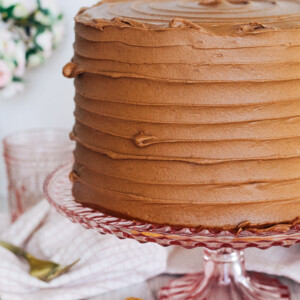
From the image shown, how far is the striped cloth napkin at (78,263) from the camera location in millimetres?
1355

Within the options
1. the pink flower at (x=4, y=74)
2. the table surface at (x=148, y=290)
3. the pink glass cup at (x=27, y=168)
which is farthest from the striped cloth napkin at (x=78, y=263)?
the pink flower at (x=4, y=74)

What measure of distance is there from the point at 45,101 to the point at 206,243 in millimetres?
1157

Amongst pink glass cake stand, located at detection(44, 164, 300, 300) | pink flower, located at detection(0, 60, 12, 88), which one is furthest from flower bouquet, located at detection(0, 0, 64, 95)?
pink glass cake stand, located at detection(44, 164, 300, 300)

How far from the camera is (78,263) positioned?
4.66 ft

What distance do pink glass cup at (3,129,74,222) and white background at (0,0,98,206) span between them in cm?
18

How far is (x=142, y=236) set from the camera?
1.04 metres

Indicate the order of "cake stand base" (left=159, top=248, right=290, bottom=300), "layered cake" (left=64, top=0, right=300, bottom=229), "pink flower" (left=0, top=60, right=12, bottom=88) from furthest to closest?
"pink flower" (left=0, top=60, right=12, bottom=88) → "cake stand base" (left=159, top=248, right=290, bottom=300) → "layered cake" (left=64, top=0, right=300, bottom=229)

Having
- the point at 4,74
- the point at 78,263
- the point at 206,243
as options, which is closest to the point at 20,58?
the point at 4,74

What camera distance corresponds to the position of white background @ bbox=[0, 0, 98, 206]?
1987 millimetres

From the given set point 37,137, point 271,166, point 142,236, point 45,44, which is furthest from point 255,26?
point 37,137

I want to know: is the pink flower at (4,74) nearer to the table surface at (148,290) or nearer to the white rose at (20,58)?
the white rose at (20,58)

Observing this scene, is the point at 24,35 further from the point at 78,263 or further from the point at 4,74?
the point at 78,263

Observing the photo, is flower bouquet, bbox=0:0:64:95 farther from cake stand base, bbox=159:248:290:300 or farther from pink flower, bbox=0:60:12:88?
cake stand base, bbox=159:248:290:300

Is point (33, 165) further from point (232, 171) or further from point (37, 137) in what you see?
point (232, 171)
